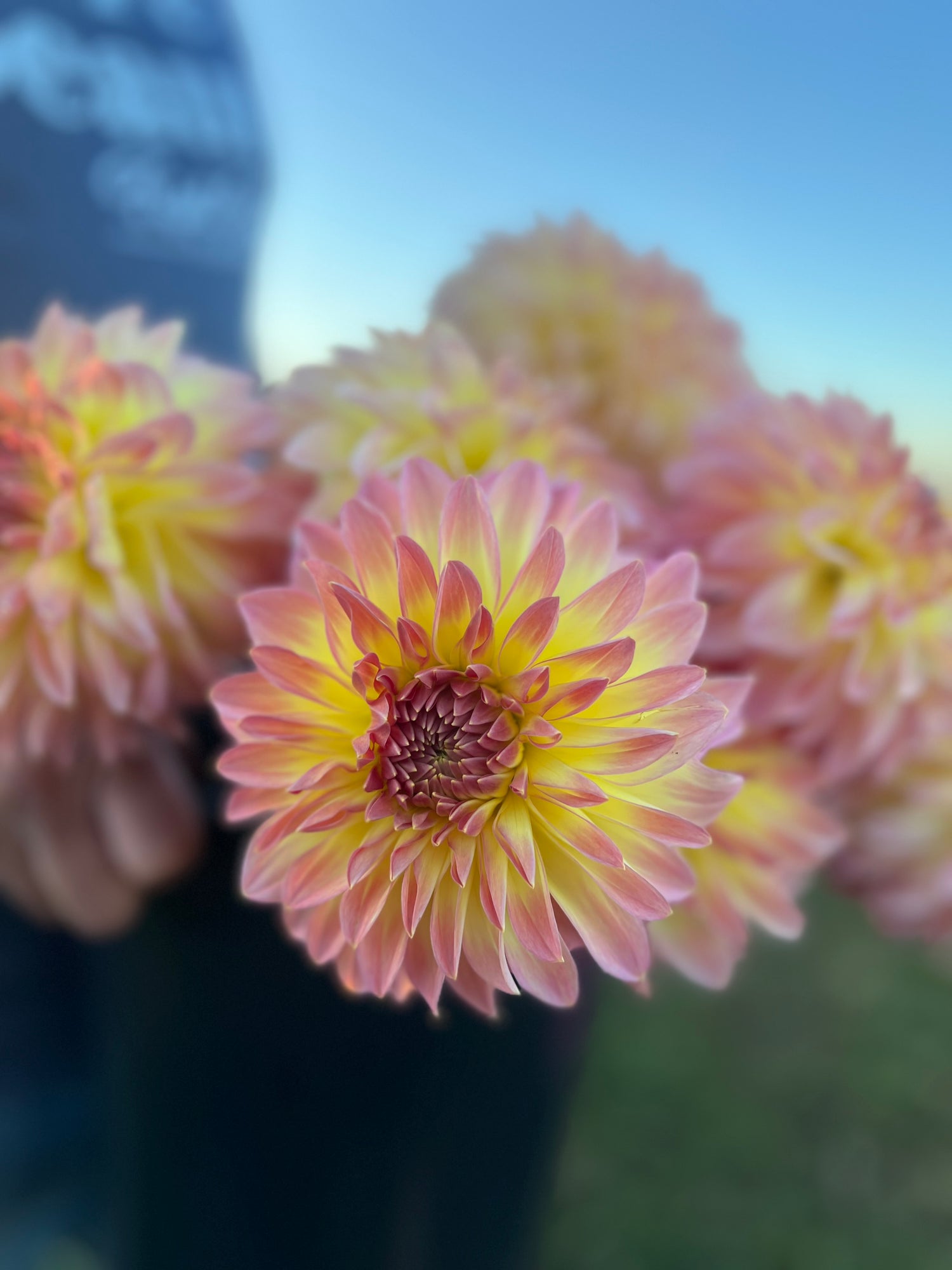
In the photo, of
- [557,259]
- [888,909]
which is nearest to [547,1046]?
[888,909]

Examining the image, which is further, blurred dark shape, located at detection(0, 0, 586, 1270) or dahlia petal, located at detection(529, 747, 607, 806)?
blurred dark shape, located at detection(0, 0, 586, 1270)

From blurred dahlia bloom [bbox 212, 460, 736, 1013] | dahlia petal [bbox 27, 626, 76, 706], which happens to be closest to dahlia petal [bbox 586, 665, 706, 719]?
blurred dahlia bloom [bbox 212, 460, 736, 1013]

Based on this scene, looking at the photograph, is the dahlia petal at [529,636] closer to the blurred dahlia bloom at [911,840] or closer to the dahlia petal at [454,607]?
the dahlia petal at [454,607]

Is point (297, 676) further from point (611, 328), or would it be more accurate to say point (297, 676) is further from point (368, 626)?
point (611, 328)

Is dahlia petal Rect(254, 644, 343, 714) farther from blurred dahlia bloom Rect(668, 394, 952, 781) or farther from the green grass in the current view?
the green grass

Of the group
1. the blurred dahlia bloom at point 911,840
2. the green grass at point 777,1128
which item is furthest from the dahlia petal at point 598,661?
the green grass at point 777,1128

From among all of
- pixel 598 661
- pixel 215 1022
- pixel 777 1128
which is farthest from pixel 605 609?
pixel 777 1128
